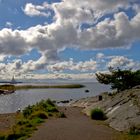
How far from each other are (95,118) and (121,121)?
7424 mm

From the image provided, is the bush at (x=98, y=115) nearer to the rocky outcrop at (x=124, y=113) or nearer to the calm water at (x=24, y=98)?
the rocky outcrop at (x=124, y=113)

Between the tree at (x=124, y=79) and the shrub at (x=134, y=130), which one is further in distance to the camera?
the tree at (x=124, y=79)

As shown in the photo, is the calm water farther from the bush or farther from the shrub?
the shrub

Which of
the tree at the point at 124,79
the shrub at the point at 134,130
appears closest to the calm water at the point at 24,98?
the tree at the point at 124,79

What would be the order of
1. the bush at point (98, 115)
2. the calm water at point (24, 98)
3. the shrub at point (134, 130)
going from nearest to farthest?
the shrub at point (134, 130) < the bush at point (98, 115) < the calm water at point (24, 98)

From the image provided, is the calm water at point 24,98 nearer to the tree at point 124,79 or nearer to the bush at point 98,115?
the tree at point 124,79

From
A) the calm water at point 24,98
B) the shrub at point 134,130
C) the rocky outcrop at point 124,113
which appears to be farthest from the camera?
the calm water at point 24,98

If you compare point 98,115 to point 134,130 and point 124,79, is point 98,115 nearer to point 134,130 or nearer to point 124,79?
point 134,130

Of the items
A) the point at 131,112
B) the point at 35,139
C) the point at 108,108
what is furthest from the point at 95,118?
the point at 35,139

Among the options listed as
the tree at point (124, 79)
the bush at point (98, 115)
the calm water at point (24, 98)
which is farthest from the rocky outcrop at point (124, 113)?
the calm water at point (24, 98)

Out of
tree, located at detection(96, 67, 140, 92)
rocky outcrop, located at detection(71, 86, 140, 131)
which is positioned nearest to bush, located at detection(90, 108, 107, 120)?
rocky outcrop, located at detection(71, 86, 140, 131)

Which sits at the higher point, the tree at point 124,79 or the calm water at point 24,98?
the tree at point 124,79

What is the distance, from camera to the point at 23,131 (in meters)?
26.2

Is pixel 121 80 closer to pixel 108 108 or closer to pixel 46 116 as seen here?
pixel 108 108
